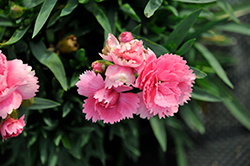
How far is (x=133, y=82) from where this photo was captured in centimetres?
57

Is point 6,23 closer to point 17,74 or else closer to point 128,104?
point 17,74

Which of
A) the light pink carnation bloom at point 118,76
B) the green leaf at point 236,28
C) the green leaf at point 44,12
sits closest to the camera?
the light pink carnation bloom at point 118,76

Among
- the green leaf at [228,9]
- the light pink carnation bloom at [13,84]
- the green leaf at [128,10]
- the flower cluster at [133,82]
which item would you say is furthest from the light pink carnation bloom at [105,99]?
the green leaf at [228,9]

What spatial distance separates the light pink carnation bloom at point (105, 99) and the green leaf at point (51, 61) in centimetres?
20

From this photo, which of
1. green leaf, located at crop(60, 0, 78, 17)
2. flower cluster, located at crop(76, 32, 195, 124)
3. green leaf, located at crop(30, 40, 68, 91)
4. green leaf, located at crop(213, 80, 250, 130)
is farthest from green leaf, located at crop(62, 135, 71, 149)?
green leaf, located at crop(213, 80, 250, 130)

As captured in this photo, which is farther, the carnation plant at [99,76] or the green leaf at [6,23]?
the green leaf at [6,23]

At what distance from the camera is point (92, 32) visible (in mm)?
1008

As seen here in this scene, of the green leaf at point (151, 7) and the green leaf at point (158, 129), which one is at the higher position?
the green leaf at point (151, 7)

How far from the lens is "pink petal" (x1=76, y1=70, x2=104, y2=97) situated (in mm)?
582

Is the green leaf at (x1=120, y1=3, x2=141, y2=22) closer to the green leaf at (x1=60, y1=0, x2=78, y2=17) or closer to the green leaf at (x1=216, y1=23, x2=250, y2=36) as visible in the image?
the green leaf at (x1=60, y1=0, x2=78, y2=17)

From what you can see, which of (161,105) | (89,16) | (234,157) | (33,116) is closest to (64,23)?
(89,16)

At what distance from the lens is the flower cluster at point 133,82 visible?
1.82 feet

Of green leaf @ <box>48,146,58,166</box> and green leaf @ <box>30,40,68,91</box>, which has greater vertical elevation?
green leaf @ <box>30,40,68,91</box>

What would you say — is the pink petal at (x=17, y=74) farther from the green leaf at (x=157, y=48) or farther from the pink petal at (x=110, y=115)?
the green leaf at (x=157, y=48)
